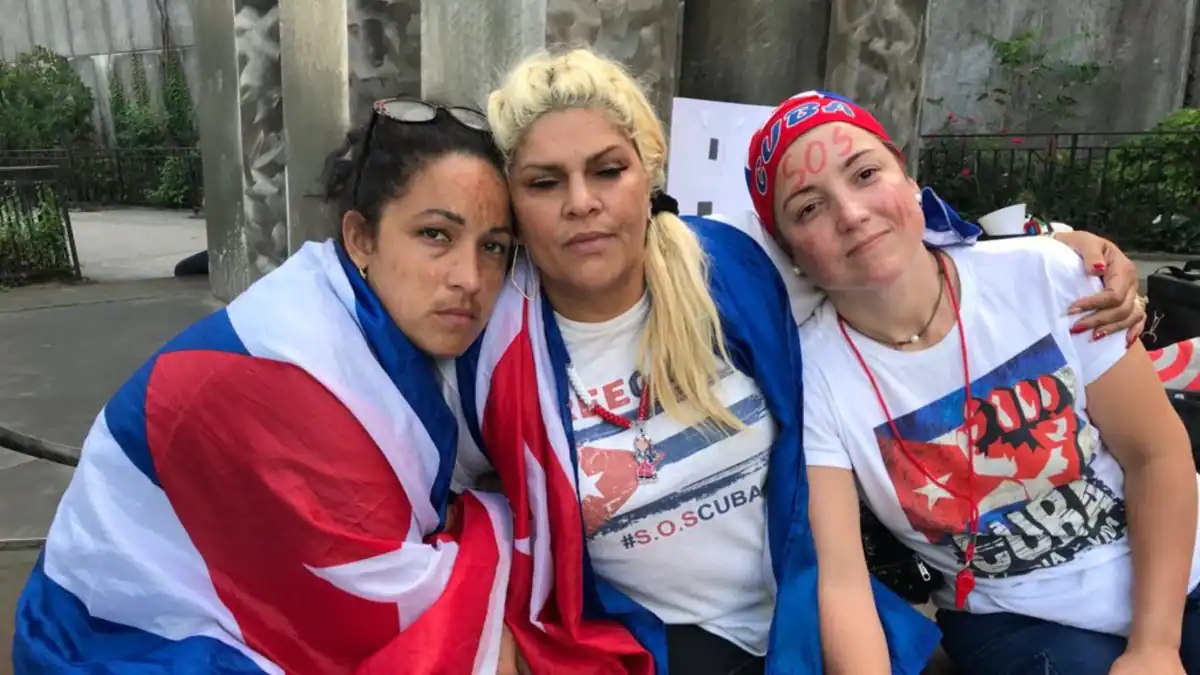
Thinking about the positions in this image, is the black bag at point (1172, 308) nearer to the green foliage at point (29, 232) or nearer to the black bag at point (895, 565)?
the black bag at point (895, 565)

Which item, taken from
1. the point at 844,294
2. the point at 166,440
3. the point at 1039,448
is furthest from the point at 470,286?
the point at 1039,448

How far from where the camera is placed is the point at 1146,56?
1250 centimetres

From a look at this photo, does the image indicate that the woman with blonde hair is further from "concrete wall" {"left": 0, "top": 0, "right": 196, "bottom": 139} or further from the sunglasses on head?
"concrete wall" {"left": 0, "top": 0, "right": 196, "bottom": 139}

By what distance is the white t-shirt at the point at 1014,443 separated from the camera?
6.05 feet

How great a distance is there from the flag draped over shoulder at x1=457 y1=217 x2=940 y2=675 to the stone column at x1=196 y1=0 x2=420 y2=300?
1514mm

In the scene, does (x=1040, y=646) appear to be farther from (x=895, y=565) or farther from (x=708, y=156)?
(x=708, y=156)

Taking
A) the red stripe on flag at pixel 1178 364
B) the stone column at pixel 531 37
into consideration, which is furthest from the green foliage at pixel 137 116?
the red stripe on flag at pixel 1178 364

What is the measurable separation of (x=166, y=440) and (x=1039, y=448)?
1.64m

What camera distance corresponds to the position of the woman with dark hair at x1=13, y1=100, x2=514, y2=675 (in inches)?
61.7

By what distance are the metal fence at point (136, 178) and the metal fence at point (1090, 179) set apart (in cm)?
1288

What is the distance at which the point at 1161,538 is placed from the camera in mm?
1831

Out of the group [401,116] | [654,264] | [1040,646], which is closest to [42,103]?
[401,116]

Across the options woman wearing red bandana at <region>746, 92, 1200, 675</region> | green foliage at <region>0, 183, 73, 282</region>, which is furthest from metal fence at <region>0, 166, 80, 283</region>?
woman wearing red bandana at <region>746, 92, 1200, 675</region>

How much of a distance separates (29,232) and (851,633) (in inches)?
347
